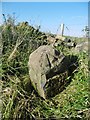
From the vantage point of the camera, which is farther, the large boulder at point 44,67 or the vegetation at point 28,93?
the large boulder at point 44,67

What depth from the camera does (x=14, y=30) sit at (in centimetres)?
424

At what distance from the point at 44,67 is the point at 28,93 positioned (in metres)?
0.39

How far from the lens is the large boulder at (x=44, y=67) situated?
348 cm

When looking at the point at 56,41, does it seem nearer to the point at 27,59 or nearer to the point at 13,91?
the point at 27,59

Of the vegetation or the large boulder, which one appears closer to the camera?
the vegetation

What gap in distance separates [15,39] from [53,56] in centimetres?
82

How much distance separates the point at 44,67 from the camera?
11.5ft

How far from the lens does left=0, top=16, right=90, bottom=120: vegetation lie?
10.8 feet

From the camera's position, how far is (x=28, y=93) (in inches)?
138

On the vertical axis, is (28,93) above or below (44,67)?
below

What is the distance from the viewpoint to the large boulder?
3.48m

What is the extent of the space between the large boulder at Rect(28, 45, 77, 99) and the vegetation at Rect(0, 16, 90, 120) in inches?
4.3

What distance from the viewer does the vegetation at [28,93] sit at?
10.8 feet

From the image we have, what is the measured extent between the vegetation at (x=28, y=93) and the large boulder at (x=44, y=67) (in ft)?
0.36
